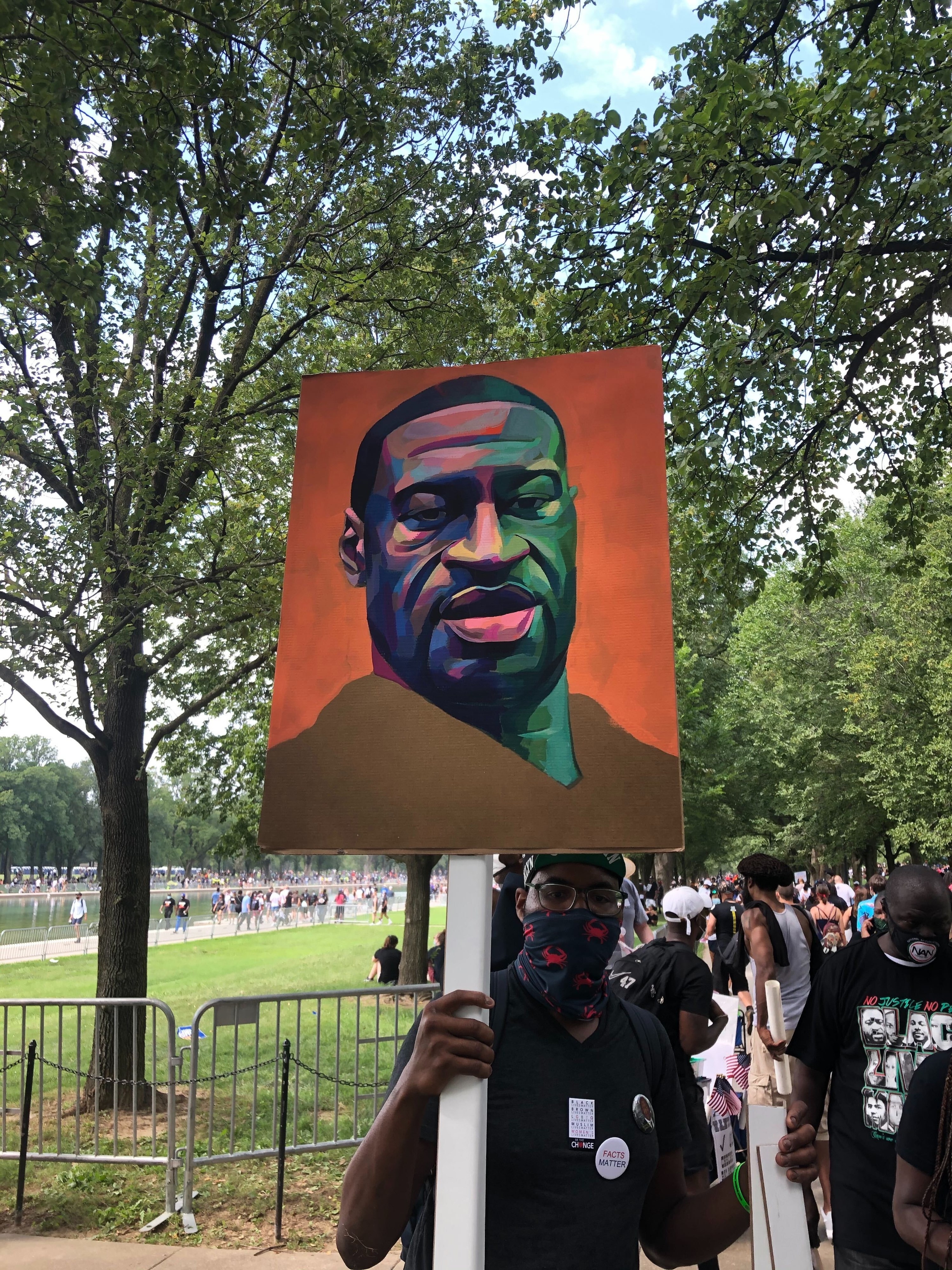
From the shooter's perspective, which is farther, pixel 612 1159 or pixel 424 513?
pixel 424 513

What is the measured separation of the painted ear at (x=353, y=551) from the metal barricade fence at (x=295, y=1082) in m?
5.15

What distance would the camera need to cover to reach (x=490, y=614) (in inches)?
83.1

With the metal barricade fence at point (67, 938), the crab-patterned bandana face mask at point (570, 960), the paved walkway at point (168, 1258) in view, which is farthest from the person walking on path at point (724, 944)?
the metal barricade fence at point (67, 938)

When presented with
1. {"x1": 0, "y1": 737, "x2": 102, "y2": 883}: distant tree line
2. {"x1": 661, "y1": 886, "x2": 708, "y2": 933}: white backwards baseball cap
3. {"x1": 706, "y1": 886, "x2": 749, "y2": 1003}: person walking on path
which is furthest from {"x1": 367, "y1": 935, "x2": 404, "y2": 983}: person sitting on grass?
{"x1": 0, "y1": 737, "x2": 102, "y2": 883}: distant tree line

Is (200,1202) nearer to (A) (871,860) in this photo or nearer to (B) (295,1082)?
(B) (295,1082)

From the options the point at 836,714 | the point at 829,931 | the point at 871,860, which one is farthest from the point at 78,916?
the point at 871,860

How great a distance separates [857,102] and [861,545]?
27.6 meters

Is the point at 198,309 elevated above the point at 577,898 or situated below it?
above

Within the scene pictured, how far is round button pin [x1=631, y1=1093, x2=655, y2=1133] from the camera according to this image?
83.7 inches

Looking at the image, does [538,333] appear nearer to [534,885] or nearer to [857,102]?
[857,102]

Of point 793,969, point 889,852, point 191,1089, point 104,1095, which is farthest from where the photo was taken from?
point 889,852

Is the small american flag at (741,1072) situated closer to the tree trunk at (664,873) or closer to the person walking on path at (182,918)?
the tree trunk at (664,873)

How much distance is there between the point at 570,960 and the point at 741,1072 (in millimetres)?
4893

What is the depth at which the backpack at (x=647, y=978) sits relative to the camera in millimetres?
5125
